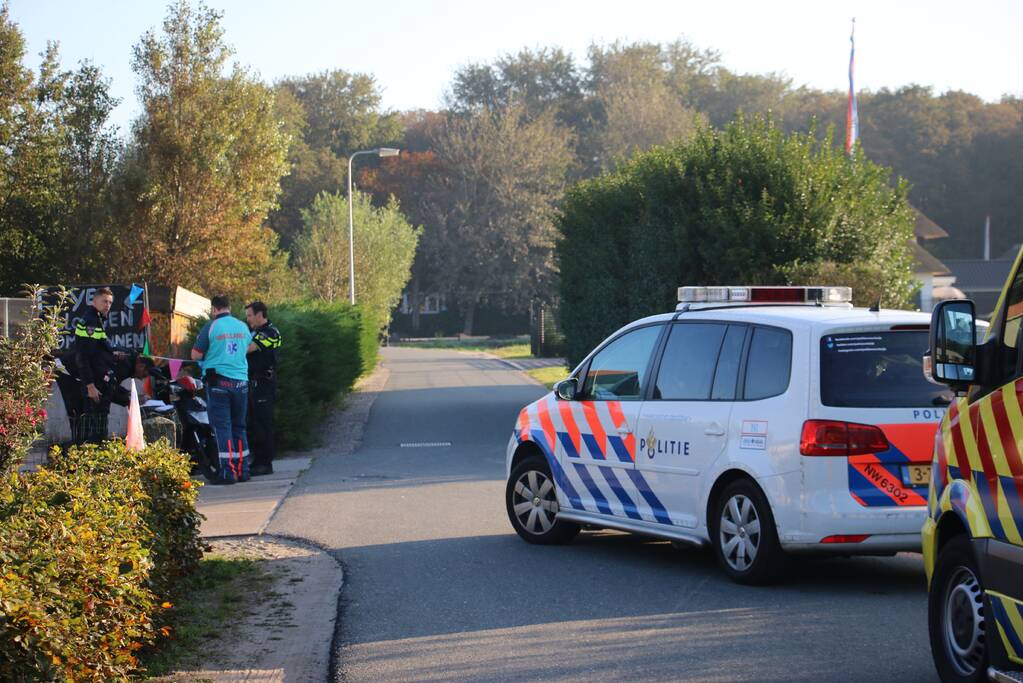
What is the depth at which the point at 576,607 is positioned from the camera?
783 centimetres

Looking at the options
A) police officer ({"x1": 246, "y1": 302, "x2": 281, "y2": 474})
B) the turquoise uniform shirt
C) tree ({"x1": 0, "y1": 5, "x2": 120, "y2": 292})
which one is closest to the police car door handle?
the turquoise uniform shirt

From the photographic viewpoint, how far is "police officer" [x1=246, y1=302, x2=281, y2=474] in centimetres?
1499

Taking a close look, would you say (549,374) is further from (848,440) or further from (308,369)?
(848,440)

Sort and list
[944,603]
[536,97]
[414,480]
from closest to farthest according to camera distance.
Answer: [944,603] < [414,480] < [536,97]

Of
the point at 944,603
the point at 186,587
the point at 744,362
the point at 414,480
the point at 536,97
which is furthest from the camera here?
the point at 536,97

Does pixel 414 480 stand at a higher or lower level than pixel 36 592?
lower

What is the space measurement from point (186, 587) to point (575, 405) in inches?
135

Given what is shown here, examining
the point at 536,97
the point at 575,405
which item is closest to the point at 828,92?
the point at 536,97

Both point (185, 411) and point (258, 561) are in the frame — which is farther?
point (185, 411)

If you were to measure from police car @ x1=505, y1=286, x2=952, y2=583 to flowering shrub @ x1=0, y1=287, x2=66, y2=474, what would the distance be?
3.96 metres

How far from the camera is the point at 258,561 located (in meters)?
9.66

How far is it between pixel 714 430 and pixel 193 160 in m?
17.2

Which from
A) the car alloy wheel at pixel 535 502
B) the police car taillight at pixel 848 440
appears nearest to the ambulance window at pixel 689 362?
the police car taillight at pixel 848 440

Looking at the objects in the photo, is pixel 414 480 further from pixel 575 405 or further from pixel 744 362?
pixel 744 362
